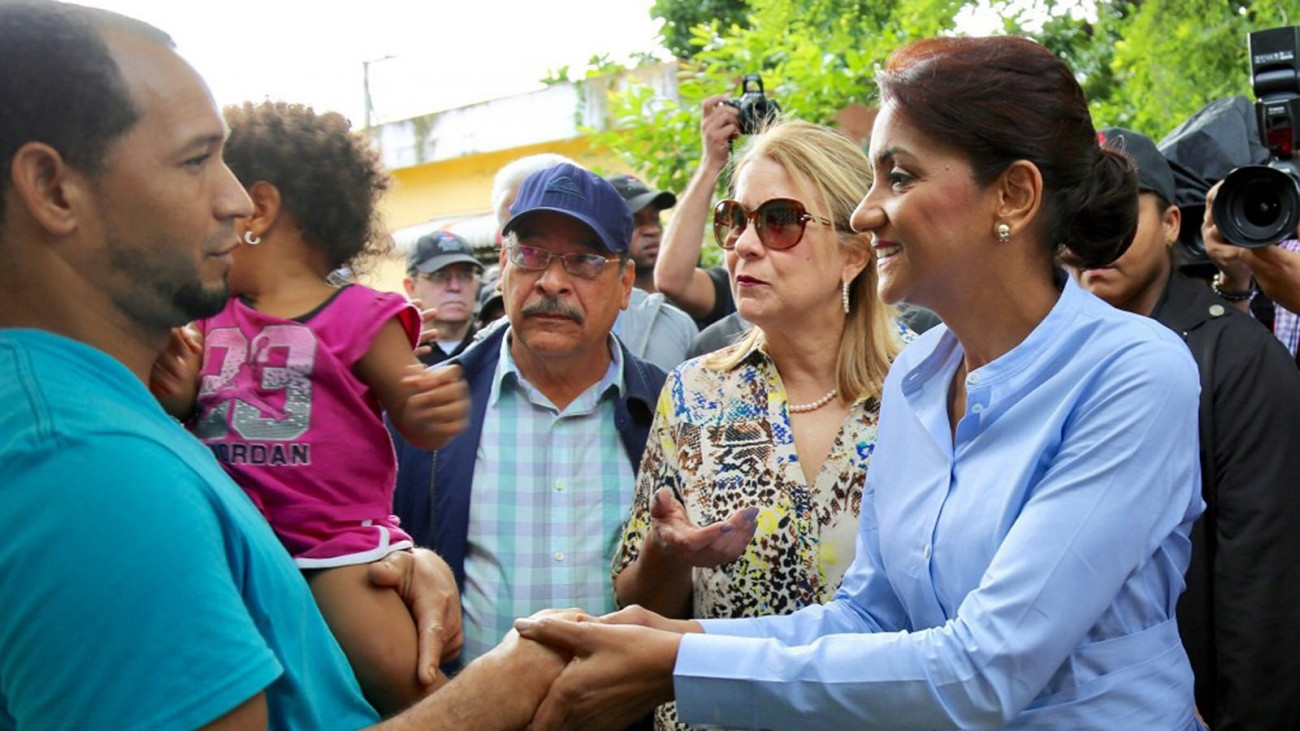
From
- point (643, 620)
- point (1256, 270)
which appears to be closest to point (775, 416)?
point (643, 620)

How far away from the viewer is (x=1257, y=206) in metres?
3.66

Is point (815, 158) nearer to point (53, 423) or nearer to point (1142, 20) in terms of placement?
point (53, 423)

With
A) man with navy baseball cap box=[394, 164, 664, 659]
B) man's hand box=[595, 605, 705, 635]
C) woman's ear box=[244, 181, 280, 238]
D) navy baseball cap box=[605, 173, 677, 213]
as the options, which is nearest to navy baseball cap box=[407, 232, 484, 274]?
navy baseball cap box=[605, 173, 677, 213]

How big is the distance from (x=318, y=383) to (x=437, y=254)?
15.8ft

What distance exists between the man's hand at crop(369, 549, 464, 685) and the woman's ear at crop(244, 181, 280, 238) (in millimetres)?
764

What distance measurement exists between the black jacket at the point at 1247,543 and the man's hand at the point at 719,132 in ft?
6.51

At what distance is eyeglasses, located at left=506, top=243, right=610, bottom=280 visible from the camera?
3680 mm

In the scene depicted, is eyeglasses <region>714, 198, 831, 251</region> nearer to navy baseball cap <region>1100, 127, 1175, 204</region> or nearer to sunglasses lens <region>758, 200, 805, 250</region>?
sunglasses lens <region>758, 200, 805, 250</region>

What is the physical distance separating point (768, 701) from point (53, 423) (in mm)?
1310

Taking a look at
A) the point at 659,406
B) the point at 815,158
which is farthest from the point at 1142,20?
the point at 659,406

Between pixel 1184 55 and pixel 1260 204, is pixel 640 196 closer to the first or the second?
pixel 1260 204

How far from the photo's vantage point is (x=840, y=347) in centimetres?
347

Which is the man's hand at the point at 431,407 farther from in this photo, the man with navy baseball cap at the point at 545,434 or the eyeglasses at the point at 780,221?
the eyeglasses at the point at 780,221

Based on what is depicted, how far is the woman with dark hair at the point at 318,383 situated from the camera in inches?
98.5
